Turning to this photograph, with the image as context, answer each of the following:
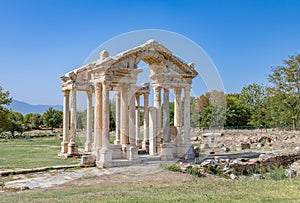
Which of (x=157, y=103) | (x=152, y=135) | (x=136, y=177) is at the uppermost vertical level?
(x=157, y=103)

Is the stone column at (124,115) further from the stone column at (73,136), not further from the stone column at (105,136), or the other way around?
the stone column at (73,136)

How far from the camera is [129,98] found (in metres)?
20.2

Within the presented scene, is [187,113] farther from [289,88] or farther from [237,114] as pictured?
[237,114]

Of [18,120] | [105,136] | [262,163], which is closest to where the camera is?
[262,163]

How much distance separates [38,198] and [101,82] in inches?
396

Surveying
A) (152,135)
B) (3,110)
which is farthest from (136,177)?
(3,110)

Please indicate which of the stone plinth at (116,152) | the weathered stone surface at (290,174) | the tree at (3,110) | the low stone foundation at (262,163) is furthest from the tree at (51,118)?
the weathered stone surface at (290,174)

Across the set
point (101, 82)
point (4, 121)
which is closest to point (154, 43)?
point (101, 82)

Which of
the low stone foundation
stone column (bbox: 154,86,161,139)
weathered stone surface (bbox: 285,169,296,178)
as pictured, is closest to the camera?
weathered stone surface (bbox: 285,169,296,178)

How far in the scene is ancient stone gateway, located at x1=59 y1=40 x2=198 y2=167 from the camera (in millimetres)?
18453

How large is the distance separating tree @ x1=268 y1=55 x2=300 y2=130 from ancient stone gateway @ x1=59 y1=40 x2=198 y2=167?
25.3m

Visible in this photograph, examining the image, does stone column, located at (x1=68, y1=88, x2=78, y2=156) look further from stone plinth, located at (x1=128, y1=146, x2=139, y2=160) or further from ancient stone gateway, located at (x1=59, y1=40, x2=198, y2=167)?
stone plinth, located at (x1=128, y1=146, x2=139, y2=160)

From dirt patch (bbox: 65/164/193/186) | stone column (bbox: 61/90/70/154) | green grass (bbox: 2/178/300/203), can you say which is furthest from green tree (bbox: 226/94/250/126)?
green grass (bbox: 2/178/300/203)

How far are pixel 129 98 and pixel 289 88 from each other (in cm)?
3028
